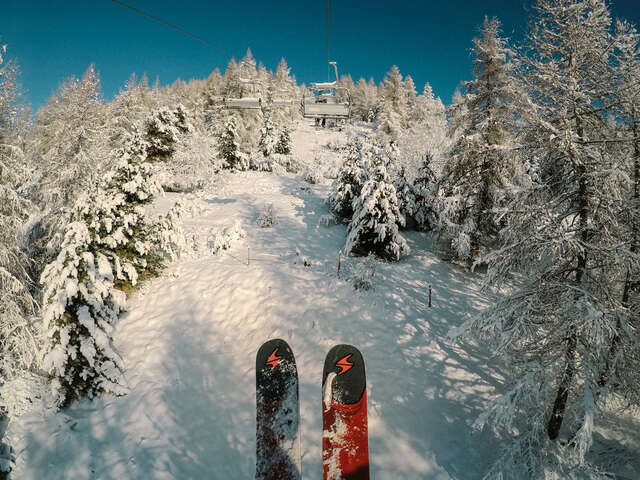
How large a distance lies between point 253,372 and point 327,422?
4.10 m

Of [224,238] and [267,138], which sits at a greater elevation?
[267,138]

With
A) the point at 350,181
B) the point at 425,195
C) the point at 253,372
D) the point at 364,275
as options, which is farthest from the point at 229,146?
the point at 253,372

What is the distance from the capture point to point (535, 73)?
17.8 ft

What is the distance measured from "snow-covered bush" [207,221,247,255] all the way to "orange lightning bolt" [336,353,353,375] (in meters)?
9.82

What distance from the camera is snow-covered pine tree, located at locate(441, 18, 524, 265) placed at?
1123cm

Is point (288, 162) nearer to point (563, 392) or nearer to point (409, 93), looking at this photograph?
point (563, 392)

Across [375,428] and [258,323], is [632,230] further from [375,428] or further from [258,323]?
[258,323]

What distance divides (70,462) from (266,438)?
457cm

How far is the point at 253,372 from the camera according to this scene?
827 cm

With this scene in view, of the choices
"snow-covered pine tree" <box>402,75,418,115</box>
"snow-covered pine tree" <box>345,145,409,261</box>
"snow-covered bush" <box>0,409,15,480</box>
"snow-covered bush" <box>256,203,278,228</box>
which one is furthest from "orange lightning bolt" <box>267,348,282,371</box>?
"snow-covered pine tree" <box>402,75,418,115</box>

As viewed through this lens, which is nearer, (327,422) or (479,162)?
(327,422)

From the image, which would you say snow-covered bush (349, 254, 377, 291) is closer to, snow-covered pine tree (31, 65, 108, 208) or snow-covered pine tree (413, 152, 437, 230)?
snow-covered pine tree (413, 152, 437, 230)

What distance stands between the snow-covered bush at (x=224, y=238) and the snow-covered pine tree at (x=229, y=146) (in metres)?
15.1

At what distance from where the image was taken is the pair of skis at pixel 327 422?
185 inches
